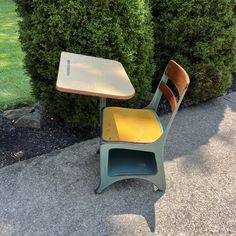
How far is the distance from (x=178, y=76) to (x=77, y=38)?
1029 millimetres

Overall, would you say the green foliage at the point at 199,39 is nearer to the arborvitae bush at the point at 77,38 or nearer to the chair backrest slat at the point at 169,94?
the arborvitae bush at the point at 77,38

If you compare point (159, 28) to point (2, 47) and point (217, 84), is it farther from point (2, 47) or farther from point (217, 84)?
point (2, 47)

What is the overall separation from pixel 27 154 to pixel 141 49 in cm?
153

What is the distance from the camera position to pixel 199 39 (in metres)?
3.89

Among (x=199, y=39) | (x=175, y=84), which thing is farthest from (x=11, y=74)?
(x=175, y=84)

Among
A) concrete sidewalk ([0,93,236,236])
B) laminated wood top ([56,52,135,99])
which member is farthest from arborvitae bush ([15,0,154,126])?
concrete sidewalk ([0,93,236,236])

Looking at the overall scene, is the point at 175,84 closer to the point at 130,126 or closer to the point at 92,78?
the point at 130,126

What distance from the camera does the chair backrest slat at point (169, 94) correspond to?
102 inches

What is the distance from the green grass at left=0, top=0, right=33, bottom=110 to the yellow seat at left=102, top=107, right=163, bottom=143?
64.1 inches

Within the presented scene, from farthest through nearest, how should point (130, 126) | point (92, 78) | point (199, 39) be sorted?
point (199, 39) → point (130, 126) → point (92, 78)

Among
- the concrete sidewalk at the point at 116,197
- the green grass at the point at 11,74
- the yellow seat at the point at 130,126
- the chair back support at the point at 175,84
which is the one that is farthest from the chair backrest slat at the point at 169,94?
the green grass at the point at 11,74

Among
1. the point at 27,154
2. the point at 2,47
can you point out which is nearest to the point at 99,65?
the point at 27,154

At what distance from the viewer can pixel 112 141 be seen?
249 centimetres

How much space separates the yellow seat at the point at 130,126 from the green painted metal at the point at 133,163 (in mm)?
53
